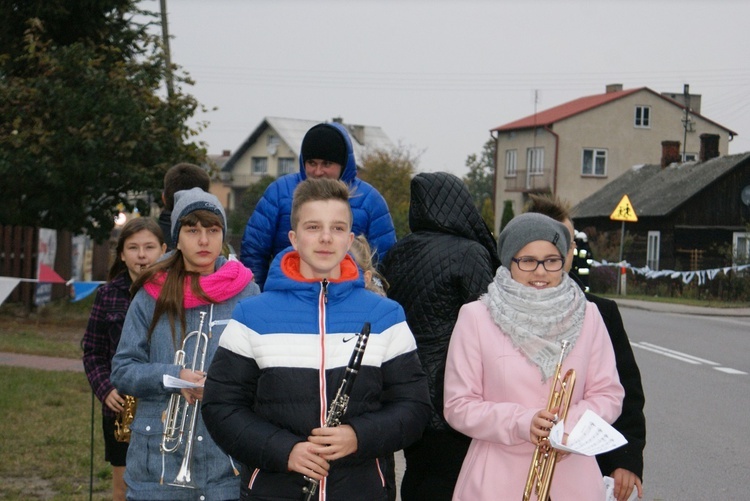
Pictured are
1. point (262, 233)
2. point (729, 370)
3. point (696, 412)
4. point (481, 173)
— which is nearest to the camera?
point (262, 233)

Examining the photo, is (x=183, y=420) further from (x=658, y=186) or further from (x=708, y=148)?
(x=708, y=148)

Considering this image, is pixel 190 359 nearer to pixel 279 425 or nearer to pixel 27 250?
pixel 279 425

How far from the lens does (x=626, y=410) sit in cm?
436

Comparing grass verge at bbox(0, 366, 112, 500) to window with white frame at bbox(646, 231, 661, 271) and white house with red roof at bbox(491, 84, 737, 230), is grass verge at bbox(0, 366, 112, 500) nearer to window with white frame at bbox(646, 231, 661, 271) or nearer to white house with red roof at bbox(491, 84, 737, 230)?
window with white frame at bbox(646, 231, 661, 271)

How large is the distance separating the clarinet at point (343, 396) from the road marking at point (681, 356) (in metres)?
12.7

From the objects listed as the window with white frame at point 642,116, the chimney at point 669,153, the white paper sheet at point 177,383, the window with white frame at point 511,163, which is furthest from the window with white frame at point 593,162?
the white paper sheet at point 177,383

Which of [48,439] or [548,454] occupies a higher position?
[548,454]

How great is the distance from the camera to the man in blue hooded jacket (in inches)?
206

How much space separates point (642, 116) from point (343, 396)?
201 ft

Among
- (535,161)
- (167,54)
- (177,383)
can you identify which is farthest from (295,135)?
(177,383)

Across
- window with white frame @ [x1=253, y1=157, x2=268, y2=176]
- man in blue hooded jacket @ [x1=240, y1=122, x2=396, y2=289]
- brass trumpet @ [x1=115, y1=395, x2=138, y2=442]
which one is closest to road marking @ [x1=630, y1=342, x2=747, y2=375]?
man in blue hooded jacket @ [x1=240, y1=122, x2=396, y2=289]

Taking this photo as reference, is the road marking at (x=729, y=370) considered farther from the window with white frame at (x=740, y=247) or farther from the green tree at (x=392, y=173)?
the green tree at (x=392, y=173)

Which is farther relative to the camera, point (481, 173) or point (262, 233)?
point (481, 173)

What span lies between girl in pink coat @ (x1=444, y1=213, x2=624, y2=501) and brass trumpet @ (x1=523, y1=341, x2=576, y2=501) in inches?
3.1
